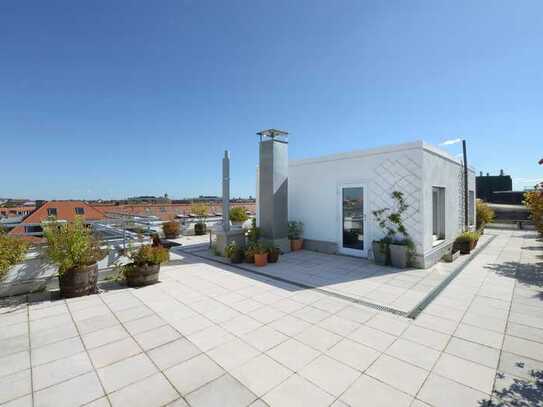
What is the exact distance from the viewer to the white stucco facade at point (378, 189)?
5.80 meters

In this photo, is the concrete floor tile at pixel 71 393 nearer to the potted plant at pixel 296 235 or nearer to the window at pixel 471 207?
the potted plant at pixel 296 235

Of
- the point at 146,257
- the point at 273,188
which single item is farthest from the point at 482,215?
the point at 146,257

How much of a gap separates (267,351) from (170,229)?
29.5ft

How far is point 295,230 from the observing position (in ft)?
25.9

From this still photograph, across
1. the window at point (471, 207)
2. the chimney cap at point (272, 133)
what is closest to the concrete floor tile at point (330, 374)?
the chimney cap at point (272, 133)

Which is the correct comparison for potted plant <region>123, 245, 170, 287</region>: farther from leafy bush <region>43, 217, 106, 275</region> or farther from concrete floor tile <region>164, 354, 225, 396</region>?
concrete floor tile <region>164, 354, 225, 396</region>

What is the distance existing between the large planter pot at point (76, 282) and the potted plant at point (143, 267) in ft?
1.95

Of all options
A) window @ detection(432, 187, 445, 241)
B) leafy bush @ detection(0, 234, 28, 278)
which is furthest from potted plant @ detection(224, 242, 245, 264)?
window @ detection(432, 187, 445, 241)

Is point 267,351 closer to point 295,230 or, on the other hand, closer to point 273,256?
point 273,256

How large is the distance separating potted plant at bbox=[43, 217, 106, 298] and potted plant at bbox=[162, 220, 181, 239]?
6.20m

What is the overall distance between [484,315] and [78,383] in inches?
192

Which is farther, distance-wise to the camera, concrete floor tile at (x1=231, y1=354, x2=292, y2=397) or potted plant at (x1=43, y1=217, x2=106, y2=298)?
potted plant at (x1=43, y1=217, x2=106, y2=298)

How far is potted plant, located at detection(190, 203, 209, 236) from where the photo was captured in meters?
11.4

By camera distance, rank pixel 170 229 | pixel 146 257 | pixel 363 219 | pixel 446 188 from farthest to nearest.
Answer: pixel 170 229
pixel 446 188
pixel 363 219
pixel 146 257
